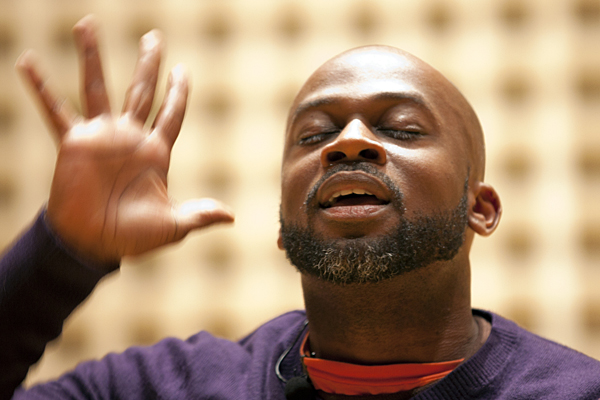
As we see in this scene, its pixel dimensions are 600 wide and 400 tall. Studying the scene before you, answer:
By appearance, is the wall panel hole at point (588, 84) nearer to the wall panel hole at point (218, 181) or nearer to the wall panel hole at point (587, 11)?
the wall panel hole at point (587, 11)

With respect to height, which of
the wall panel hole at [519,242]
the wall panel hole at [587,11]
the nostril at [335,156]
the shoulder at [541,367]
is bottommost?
the wall panel hole at [519,242]

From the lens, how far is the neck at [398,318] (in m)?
1.80

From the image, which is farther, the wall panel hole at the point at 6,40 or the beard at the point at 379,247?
the wall panel hole at the point at 6,40

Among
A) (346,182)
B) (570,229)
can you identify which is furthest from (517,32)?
(346,182)

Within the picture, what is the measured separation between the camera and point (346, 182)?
5.87ft

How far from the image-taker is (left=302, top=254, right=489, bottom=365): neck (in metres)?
1.80

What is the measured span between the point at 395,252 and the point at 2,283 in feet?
3.44

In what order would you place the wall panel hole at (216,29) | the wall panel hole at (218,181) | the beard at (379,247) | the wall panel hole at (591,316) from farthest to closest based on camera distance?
the wall panel hole at (216,29) < the wall panel hole at (218,181) < the wall panel hole at (591,316) < the beard at (379,247)

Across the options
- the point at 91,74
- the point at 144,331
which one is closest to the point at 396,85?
the point at 91,74

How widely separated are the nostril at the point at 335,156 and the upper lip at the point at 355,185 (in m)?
0.08

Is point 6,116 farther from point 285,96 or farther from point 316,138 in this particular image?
point 316,138

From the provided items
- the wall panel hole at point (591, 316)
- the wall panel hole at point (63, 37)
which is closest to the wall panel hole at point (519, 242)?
the wall panel hole at point (591, 316)

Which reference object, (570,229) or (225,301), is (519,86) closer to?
(570,229)

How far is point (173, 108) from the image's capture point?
1.59 meters
